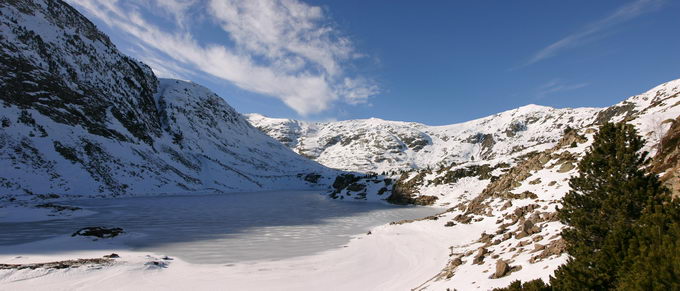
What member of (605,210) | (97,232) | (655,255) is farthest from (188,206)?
(655,255)

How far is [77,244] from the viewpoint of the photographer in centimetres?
1928

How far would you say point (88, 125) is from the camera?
6912 cm

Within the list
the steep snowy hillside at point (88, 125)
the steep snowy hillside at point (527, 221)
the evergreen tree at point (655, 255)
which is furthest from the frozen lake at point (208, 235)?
the steep snowy hillside at point (88, 125)

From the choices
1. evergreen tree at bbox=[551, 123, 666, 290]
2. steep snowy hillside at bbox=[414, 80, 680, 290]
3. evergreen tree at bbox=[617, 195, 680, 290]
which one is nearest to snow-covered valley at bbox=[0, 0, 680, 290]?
steep snowy hillside at bbox=[414, 80, 680, 290]

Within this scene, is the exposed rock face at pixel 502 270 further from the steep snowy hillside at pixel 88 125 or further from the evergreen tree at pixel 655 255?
the steep snowy hillside at pixel 88 125

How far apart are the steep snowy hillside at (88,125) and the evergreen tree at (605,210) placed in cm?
5633

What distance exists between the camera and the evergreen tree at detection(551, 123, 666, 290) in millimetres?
6309

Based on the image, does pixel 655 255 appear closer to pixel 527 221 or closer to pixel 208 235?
pixel 527 221

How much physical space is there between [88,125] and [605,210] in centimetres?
8650

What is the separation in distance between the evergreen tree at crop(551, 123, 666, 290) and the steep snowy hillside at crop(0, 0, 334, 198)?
56.3m

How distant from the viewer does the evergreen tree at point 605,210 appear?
20.7 feet

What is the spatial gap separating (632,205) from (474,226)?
1423cm

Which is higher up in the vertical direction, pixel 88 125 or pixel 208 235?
pixel 88 125

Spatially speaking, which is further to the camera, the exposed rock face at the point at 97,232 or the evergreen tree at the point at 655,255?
the exposed rock face at the point at 97,232
